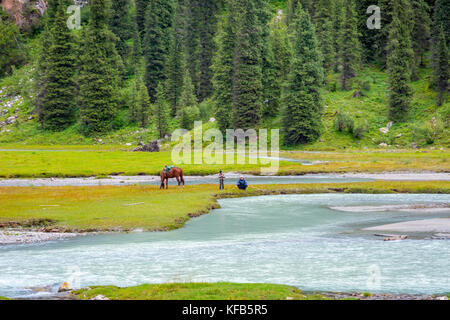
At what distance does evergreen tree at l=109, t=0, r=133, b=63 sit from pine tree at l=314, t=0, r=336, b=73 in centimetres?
5422

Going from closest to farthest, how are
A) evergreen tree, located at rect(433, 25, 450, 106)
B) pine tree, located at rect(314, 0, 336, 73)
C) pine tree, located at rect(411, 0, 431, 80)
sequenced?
evergreen tree, located at rect(433, 25, 450, 106) → pine tree, located at rect(411, 0, 431, 80) → pine tree, located at rect(314, 0, 336, 73)

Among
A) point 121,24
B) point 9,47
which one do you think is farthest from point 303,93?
point 9,47

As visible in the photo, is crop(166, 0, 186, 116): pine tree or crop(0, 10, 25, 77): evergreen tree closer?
crop(166, 0, 186, 116): pine tree

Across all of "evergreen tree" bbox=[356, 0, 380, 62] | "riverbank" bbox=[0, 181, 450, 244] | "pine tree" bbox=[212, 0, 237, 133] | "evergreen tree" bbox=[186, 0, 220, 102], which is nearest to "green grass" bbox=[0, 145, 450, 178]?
"riverbank" bbox=[0, 181, 450, 244]

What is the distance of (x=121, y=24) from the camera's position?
136m

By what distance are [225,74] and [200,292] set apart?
83.9 m

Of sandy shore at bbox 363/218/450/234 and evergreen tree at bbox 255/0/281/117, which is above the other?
evergreen tree at bbox 255/0/281/117

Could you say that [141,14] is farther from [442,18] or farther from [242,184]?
[242,184]

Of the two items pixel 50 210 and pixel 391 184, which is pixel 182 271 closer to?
pixel 50 210

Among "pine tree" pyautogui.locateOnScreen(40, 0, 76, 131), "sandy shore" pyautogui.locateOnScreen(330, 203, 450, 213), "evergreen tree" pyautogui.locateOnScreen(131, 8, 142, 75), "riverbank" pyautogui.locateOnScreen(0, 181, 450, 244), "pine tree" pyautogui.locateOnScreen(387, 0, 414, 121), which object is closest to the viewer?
"riverbank" pyautogui.locateOnScreen(0, 181, 450, 244)

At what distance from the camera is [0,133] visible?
4756 inches

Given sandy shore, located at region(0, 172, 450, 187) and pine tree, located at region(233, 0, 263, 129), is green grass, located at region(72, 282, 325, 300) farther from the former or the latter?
pine tree, located at region(233, 0, 263, 129)

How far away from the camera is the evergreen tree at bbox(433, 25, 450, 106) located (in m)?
86.9

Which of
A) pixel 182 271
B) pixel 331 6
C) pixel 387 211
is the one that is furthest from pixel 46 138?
pixel 182 271
